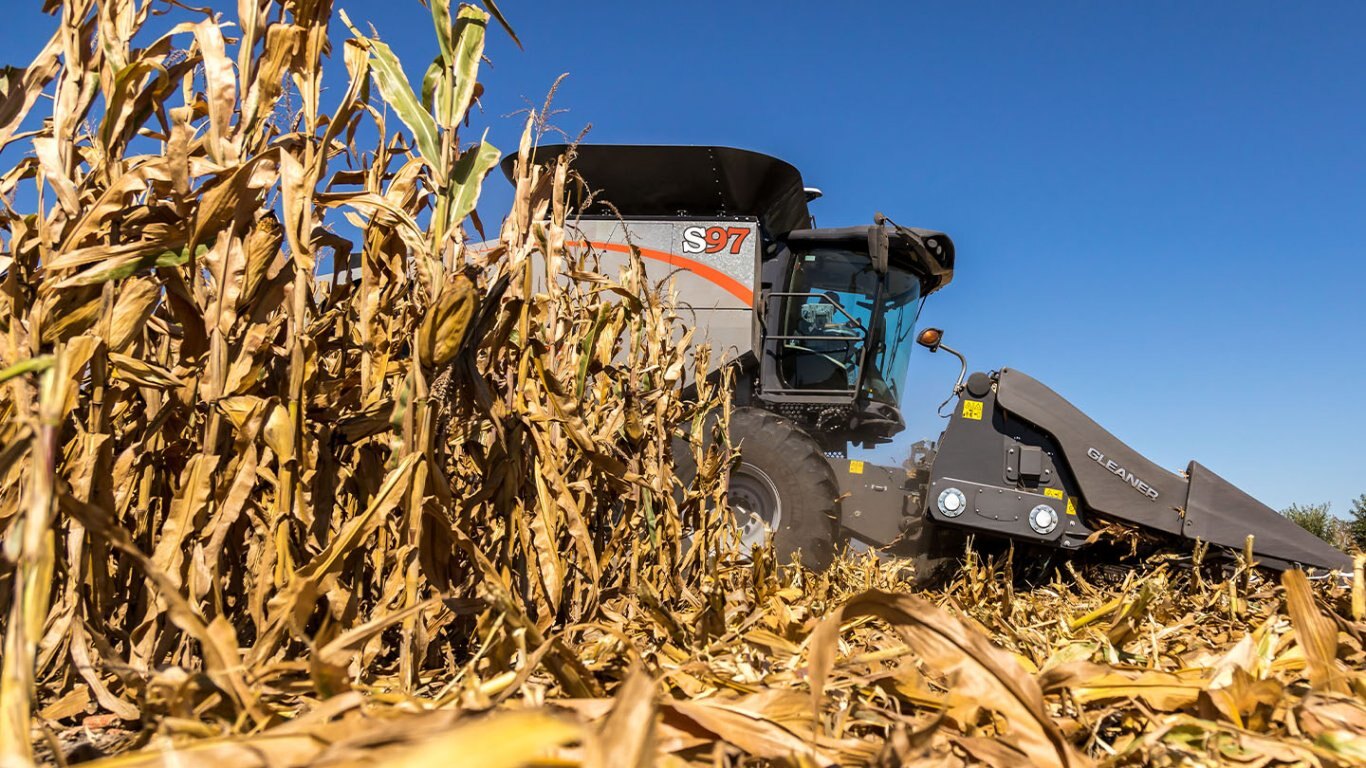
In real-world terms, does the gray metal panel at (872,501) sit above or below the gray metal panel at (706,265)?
below

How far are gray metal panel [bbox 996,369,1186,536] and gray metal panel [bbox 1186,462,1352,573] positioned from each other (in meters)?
0.08

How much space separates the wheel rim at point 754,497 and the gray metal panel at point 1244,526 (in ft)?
7.48

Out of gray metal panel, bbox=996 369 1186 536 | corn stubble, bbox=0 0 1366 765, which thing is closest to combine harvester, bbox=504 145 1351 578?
gray metal panel, bbox=996 369 1186 536

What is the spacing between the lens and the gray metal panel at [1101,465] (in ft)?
15.2

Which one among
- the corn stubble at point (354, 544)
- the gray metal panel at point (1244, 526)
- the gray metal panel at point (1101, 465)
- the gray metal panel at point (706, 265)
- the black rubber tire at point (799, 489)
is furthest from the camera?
the gray metal panel at point (706, 265)

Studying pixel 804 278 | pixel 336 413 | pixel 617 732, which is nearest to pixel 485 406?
pixel 336 413

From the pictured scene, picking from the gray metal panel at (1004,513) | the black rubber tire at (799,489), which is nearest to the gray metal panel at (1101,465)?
the gray metal panel at (1004,513)

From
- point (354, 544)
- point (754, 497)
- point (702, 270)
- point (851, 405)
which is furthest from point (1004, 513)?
point (354, 544)

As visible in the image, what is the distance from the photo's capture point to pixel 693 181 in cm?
640

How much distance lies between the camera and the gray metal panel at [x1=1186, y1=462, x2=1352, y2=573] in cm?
443

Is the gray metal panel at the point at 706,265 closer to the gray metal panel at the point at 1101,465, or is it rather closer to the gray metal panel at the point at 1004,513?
the gray metal panel at the point at 1004,513

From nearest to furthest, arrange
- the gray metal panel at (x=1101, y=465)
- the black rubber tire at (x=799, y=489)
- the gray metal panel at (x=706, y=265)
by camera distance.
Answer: the gray metal panel at (x=1101, y=465) → the black rubber tire at (x=799, y=489) → the gray metal panel at (x=706, y=265)

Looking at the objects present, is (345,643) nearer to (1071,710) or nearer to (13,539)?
(13,539)

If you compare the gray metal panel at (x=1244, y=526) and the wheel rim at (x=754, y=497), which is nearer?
the gray metal panel at (x=1244, y=526)
